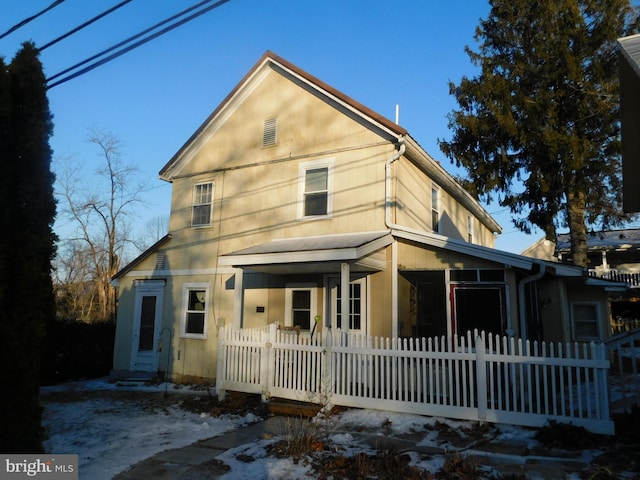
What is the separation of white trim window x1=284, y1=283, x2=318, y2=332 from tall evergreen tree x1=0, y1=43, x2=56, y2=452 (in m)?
6.42

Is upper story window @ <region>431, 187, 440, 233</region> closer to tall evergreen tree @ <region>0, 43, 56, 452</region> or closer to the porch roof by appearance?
the porch roof

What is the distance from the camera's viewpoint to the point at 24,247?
5090 millimetres

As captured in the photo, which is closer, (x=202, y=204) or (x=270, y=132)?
(x=270, y=132)

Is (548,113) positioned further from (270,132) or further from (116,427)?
(116,427)

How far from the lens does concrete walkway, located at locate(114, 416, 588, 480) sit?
17.2ft

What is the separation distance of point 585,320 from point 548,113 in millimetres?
8372

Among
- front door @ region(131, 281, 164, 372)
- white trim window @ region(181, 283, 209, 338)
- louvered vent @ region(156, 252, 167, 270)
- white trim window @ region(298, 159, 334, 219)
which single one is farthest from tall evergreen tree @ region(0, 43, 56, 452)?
louvered vent @ region(156, 252, 167, 270)

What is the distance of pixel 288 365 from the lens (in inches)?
352

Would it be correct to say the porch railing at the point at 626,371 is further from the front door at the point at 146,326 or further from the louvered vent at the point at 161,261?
the louvered vent at the point at 161,261

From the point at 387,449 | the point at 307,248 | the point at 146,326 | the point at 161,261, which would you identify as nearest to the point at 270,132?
the point at 307,248

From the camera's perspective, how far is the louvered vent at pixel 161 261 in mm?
13406

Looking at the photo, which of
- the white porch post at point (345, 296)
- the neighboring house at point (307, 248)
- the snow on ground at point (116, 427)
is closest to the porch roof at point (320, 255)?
the neighboring house at point (307, 248)

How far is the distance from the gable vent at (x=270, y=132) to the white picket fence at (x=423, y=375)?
17.8ft

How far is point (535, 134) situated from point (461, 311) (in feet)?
39.5
